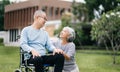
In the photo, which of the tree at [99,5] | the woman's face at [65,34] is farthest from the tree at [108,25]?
the tree at [99,5]

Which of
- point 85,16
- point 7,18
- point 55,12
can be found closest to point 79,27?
point 85,16

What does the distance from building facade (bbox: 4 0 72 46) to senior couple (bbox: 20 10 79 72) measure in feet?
180

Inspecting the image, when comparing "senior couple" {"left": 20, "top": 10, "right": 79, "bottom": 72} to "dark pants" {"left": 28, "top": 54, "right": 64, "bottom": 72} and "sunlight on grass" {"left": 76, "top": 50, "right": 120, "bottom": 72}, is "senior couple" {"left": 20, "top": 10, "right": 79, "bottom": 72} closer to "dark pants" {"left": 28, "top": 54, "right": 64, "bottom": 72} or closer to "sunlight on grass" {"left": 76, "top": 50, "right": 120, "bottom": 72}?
"dark pants" {"left": 28, "top": 54, "right": 64, "bottom": 72}

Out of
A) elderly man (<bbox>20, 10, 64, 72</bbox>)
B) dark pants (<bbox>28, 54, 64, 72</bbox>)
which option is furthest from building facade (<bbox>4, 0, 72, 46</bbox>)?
dark pants (<bbox>28, 54, 64, 72</bbox>)

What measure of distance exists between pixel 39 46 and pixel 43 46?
0.45 feet

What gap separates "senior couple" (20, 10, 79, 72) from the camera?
7500 millimetres

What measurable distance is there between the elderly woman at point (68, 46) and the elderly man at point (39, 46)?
0.28 meters

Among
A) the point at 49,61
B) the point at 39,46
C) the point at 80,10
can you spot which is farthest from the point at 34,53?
the point at 80,10

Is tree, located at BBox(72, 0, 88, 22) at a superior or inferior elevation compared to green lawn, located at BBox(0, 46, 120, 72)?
superior

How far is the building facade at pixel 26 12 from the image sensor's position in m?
65.2

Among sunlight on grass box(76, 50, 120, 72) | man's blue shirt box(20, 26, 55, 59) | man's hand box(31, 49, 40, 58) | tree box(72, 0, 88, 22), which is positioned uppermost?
tree box(72, 0, 88, 22)

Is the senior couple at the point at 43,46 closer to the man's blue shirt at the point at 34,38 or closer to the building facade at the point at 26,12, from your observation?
the man's blue shirt at the point at 34,38

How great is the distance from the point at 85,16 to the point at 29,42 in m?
50.3

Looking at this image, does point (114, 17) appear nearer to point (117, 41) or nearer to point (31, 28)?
point (117, 41)
